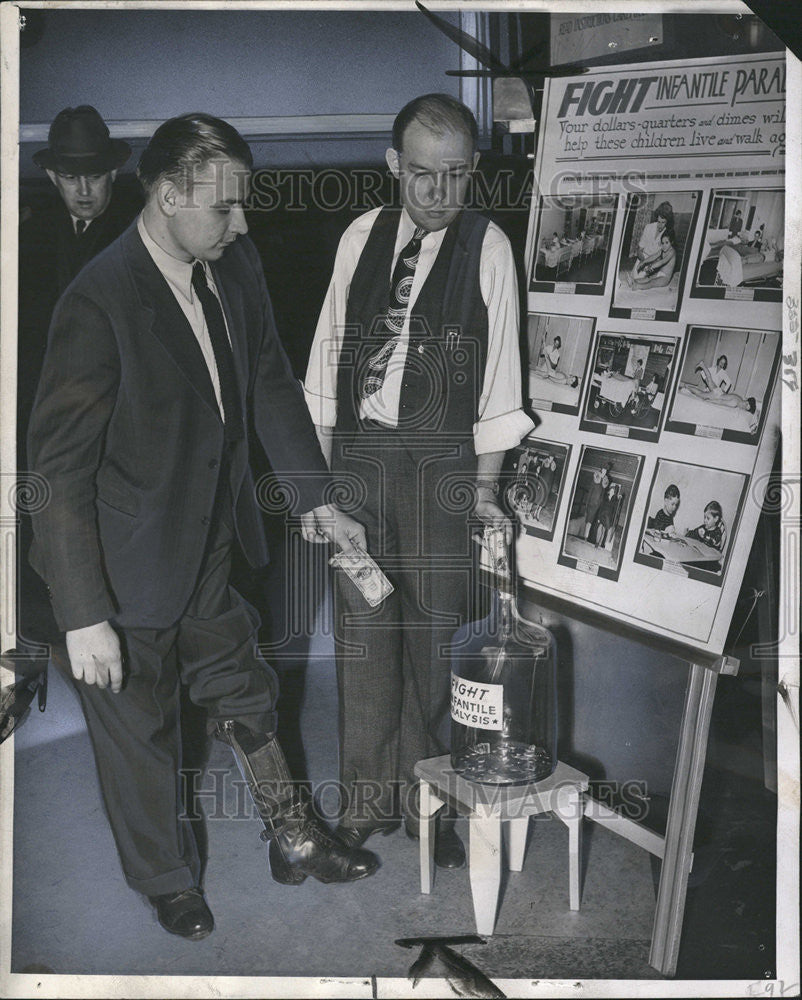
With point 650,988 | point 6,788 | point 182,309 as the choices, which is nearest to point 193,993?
point 6,788

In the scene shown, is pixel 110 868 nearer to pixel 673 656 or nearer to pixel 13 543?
pixel 13 543

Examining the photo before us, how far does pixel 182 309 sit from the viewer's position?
6.60 feet

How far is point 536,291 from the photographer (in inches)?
82.6

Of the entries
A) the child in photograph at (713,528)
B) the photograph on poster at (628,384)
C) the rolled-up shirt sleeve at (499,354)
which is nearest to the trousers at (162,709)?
the rolled-up shirt sleeve at (499,354)

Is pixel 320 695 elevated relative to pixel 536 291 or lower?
lower

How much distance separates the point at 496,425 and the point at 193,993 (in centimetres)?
123

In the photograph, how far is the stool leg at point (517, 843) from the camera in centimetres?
214

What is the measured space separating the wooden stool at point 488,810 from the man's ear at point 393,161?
3.69 feet

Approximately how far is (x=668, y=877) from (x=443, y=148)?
1.42 metres

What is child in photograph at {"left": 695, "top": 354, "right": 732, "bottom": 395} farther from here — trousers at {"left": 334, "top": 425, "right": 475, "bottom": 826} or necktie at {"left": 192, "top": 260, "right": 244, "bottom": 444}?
necktie at {"left": 192, "top": 260, "right": 244, "bottom": 444}

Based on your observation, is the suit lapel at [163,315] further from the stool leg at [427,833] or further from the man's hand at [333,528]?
the stool leg at [427,833]

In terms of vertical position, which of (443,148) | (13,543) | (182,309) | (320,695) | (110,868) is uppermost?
(443,148)

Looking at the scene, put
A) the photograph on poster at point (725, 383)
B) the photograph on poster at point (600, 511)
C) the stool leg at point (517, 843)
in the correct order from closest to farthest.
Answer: the photograph on poster at point (725, 383) → the photograph on poster at point (600, 511) → the stool leg at point (517, 843)

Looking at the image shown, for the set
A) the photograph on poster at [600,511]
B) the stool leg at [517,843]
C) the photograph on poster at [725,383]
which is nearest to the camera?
the photograph on poster at [725,383]
